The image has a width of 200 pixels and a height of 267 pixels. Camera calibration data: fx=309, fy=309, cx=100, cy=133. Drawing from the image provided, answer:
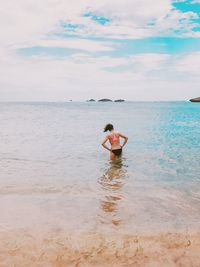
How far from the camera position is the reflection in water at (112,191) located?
7.60 meters

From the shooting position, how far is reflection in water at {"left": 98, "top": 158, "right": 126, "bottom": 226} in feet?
24.9

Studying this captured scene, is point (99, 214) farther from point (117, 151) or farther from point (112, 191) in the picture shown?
point (117, 151)

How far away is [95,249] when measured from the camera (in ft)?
19.2

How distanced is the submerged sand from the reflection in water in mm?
1037

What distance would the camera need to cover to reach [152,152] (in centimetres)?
1870

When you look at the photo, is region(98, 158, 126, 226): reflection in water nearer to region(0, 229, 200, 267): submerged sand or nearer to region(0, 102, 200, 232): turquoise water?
region(0, 102, 200, 232): turquoise water

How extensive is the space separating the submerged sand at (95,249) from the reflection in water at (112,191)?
1.04 m

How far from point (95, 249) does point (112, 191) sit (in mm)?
4159

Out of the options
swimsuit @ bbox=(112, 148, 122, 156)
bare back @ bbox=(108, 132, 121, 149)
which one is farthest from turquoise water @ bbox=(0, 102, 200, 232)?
bare back @ bbox=(108, 132, 121, 149)

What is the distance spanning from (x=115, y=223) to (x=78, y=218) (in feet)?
3.17

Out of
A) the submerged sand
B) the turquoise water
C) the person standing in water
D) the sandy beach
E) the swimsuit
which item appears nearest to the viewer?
the submerged sand

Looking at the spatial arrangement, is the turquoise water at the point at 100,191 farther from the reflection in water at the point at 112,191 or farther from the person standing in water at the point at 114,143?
the person standing in water at the point at 114,143

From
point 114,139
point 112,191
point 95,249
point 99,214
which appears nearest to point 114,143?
point 114,139

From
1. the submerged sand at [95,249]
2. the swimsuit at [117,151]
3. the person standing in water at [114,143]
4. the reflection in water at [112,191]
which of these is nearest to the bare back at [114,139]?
the person standing in water at [114,143]
